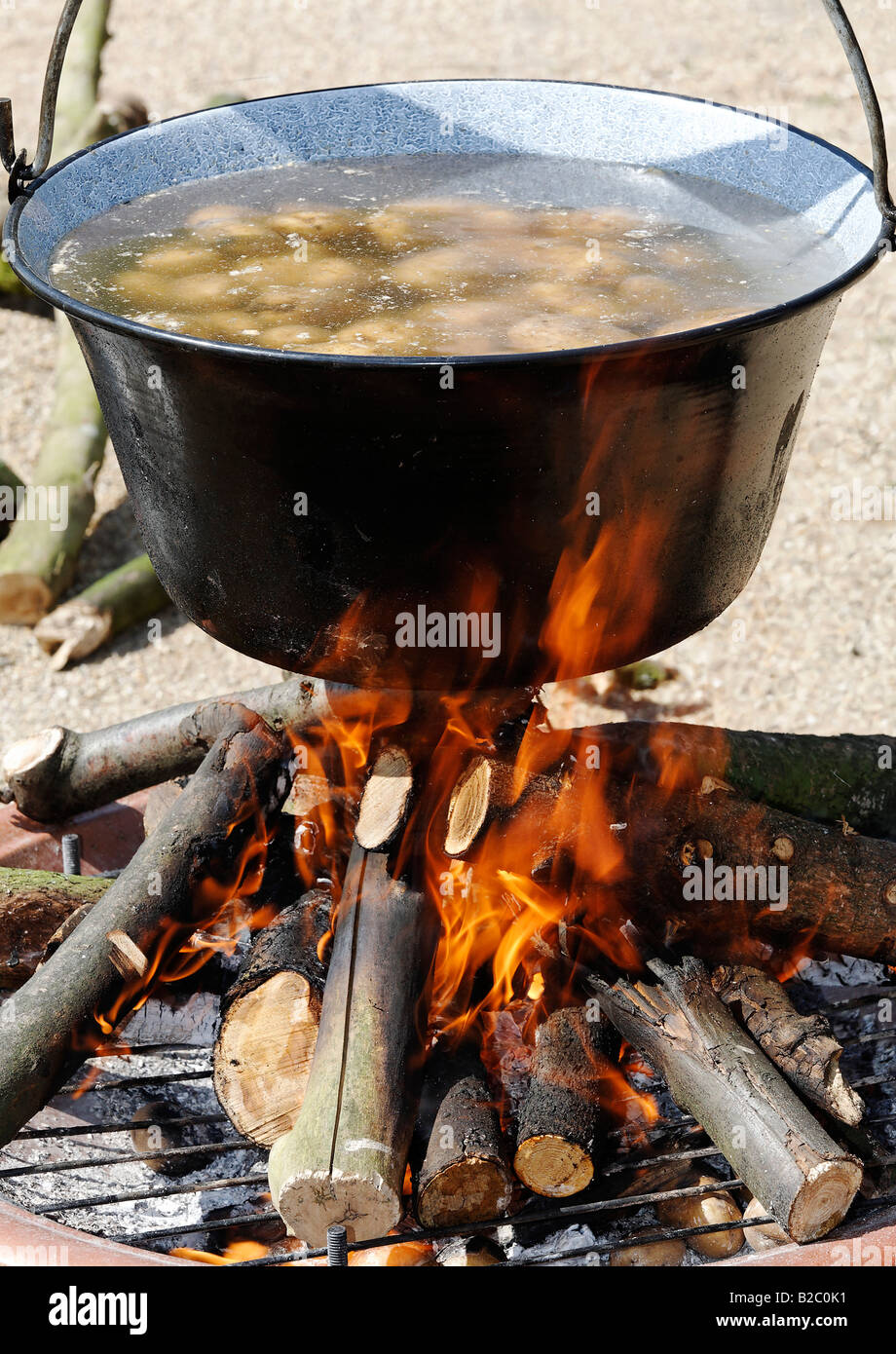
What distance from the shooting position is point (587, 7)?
31.8 feet

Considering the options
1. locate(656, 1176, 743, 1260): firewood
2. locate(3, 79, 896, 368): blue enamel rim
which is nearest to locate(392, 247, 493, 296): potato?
locate(3, 79, 896, 368): blue enamel rim

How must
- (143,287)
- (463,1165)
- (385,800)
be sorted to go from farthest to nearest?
(385,800)
(143,287)
(463,1165)

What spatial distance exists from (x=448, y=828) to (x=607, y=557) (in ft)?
2.23

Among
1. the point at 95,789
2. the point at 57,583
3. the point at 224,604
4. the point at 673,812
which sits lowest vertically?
the point at 57,583

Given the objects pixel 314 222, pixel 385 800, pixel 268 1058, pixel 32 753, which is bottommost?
pixel 268 1058

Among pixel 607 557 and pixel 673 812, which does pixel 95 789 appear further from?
pixel 607 557

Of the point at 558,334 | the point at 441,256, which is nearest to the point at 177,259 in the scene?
the point at 441,256

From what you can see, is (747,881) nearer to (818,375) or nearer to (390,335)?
(390,335)

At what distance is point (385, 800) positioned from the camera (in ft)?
8.25

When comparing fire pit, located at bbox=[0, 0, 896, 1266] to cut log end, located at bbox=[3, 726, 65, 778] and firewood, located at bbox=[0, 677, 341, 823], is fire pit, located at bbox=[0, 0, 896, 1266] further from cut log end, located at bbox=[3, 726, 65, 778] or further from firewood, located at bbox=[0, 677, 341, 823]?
cut log end, located at bbox=[3, 726, 65, 778]

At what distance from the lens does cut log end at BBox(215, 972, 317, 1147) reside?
232 centimetres

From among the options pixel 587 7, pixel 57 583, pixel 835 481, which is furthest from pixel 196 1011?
pixel 587 7

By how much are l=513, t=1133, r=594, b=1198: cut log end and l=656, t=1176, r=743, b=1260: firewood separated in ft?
0.50

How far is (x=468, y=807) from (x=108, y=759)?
1135mm
